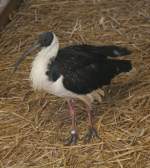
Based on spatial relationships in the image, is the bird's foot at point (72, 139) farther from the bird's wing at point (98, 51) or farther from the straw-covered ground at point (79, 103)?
the bird's wing at point (98, 51)

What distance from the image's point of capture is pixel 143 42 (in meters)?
5.18

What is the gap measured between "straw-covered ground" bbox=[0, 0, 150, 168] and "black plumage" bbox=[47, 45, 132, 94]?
38 centimetres

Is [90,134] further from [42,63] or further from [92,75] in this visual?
[42,63]

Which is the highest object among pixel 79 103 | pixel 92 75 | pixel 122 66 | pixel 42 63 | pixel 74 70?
pixel 42 63

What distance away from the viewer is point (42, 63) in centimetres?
378

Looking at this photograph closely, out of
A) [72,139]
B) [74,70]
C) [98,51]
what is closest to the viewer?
[74,70]

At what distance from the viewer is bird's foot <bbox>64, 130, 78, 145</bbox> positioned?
396 centimetres

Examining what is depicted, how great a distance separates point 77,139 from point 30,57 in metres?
1.39

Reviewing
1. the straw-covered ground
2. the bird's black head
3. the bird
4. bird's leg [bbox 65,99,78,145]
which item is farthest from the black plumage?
the straw-covered ground

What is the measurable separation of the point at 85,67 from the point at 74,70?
4.6 inches

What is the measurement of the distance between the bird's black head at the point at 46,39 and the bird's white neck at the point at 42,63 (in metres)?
0.03

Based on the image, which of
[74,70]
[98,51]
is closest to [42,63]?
[74,70]

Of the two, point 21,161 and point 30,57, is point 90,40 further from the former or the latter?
point 21,161

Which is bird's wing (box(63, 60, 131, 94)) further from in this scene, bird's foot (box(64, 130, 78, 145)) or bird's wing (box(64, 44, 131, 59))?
bird's foot (box(64, 130, 78, 145))
